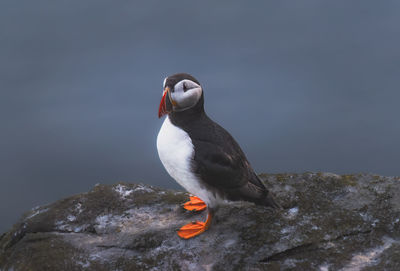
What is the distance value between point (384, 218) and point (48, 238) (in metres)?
3.78

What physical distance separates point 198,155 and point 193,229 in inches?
33.7

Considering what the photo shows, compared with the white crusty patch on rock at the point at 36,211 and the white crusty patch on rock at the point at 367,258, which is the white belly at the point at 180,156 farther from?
the white crusty patch on rock at the point at 36,211

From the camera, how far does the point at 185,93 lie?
15.3 feet

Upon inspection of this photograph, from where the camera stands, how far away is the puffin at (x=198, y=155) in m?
4.71

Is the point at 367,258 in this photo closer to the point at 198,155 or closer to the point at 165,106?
the point at 198,155

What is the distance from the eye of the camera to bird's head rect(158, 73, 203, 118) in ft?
15.3

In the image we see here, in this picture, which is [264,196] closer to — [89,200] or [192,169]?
[192,169]

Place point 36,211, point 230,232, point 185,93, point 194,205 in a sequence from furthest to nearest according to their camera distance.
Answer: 1. point 36,211
2. point 194,205
3. point 230,232
4. point 185,93

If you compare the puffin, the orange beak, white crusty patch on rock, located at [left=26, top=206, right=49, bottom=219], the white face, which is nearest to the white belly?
the puffin

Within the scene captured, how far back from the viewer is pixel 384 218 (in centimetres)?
500

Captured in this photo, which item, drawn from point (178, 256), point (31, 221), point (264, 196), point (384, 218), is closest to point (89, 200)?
point (31, 221)

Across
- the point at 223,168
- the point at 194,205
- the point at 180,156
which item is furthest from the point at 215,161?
the point at 194,205

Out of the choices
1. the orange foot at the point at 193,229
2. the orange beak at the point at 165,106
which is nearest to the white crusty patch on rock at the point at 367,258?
the orange foot at the point at 193,229

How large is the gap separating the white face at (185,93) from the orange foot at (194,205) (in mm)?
1416
